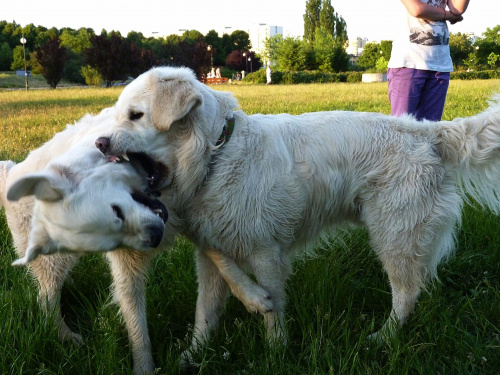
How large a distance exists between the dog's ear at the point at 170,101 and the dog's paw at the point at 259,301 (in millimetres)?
1201

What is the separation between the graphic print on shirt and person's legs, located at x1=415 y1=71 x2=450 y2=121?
29 centimetres

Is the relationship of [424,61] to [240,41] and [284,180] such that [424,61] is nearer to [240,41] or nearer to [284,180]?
[284,180]

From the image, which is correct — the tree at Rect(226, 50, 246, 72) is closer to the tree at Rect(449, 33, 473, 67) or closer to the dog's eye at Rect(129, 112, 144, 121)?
the tree at Rect(449, 33, 473, 67)

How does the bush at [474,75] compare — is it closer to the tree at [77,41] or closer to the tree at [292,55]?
the tree at [292,55]

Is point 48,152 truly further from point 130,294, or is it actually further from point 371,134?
point 371,134

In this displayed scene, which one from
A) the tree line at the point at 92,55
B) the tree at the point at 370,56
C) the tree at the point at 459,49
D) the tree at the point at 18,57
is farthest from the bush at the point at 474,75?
Answer: the tree at the point at 18,57

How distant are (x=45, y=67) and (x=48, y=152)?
4678 centimetres

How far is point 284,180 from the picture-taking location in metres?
3.37

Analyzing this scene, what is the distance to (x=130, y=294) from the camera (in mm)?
3254

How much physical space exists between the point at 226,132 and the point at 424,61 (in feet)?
7.53

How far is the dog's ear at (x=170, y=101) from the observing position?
3029mm

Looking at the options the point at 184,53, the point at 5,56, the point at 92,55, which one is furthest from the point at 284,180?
the point at 5,56

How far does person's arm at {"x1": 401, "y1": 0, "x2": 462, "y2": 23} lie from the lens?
4.33 meters

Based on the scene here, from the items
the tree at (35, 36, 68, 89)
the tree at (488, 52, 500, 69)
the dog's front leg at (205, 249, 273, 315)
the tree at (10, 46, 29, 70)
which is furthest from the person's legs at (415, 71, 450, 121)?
the tree at (10, 46, 29, 70)
